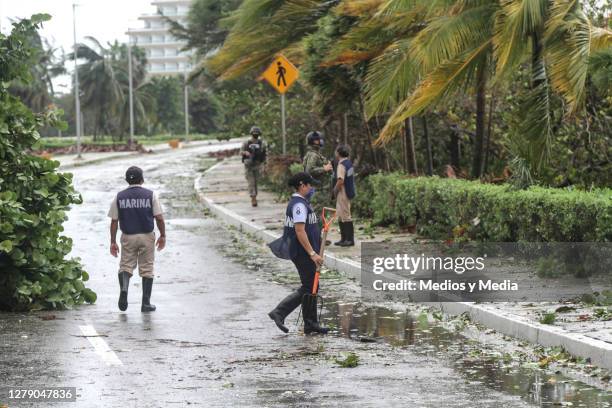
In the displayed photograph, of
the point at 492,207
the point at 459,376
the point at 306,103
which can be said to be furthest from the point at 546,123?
the point at 306,103

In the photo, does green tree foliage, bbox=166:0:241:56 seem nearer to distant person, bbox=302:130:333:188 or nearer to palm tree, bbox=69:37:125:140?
distant person, bbox=302:130:333:188

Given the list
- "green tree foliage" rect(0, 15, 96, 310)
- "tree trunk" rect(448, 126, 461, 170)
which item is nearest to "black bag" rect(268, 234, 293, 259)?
"green tree foliage" rect(0, 15, 96, 310)

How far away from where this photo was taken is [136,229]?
13.0 meters

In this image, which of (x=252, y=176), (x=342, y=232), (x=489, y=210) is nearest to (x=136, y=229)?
(x=489, y=210)

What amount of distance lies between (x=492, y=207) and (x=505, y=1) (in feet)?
9.62

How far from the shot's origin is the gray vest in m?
12.9

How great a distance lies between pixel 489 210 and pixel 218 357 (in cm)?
663

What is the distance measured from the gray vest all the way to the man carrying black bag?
213 cm

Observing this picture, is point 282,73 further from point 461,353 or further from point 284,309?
point 461,353

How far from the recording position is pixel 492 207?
51.0 ft

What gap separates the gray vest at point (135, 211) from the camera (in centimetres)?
1295

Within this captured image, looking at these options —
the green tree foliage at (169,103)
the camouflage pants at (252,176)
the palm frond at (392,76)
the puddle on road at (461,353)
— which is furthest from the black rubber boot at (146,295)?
the green tree foliage at (169,103)

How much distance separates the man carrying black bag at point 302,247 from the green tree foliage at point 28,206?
3.15 metres

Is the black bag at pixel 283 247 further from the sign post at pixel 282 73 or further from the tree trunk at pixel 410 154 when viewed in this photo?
the sign post at pixel 282 73
